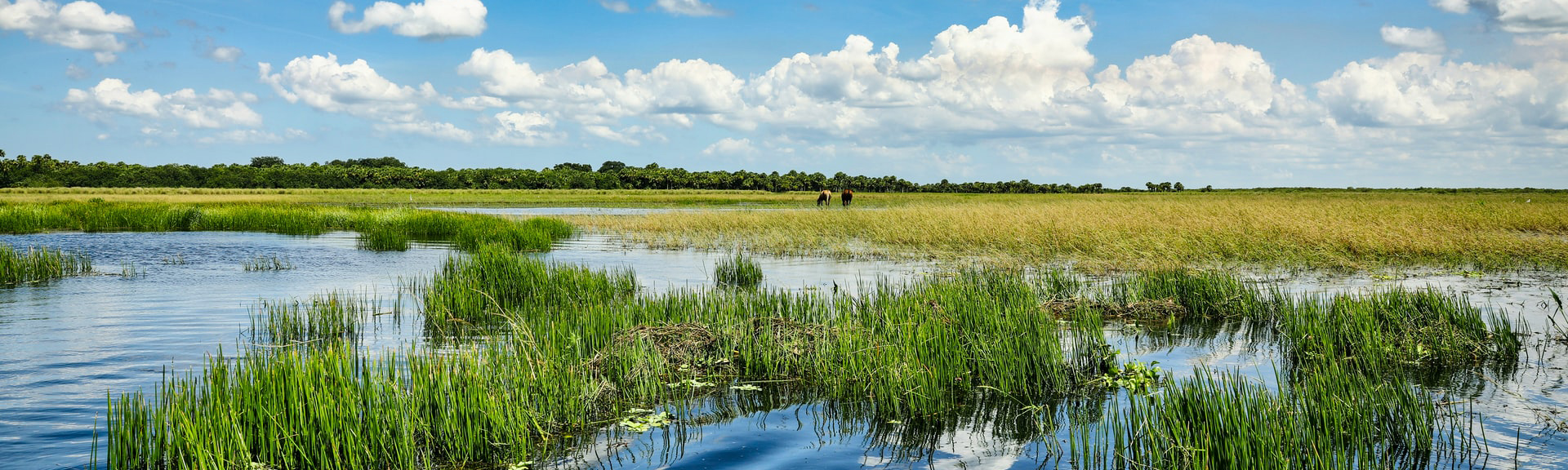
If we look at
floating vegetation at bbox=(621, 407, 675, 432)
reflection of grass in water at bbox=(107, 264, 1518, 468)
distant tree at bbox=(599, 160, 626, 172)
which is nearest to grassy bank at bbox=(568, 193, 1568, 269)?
reflection of grass in water at bbox=(107, 264, 1518, 468)

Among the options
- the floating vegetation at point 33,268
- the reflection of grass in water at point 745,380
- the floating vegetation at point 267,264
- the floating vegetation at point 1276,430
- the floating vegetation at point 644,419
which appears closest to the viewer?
the floating vegetation at point 1276,430

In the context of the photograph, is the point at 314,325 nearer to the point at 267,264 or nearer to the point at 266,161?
the point at 267,264

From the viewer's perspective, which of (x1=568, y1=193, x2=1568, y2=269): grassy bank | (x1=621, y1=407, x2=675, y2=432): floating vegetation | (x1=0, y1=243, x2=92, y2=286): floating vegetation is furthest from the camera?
(x1=568, y1=193, x2=1568, y2=269): grassy bank

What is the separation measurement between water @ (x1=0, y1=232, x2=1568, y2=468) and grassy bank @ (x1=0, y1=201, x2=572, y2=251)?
9.08 m

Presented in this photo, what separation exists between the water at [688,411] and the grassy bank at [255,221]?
29.8ft

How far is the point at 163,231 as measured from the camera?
33219mm

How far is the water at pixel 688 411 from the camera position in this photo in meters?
6.36

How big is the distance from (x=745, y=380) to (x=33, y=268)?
668 inches

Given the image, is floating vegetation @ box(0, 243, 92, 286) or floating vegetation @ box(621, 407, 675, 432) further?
floating vegetation @ box(0, 243, 92, 286)

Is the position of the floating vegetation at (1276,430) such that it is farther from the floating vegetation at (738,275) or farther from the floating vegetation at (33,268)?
the floating vegetation at (33,268)

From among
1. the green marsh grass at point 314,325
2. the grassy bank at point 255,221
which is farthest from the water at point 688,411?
the grassy bank at point 255,221

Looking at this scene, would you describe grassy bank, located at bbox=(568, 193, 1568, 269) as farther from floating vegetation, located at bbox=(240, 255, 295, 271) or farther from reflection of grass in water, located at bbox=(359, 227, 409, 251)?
floating vegetation, located at bbox=(240, 255, 295, 271)

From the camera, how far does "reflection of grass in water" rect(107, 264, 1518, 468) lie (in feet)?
17.8

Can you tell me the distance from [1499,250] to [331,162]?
15195cm
